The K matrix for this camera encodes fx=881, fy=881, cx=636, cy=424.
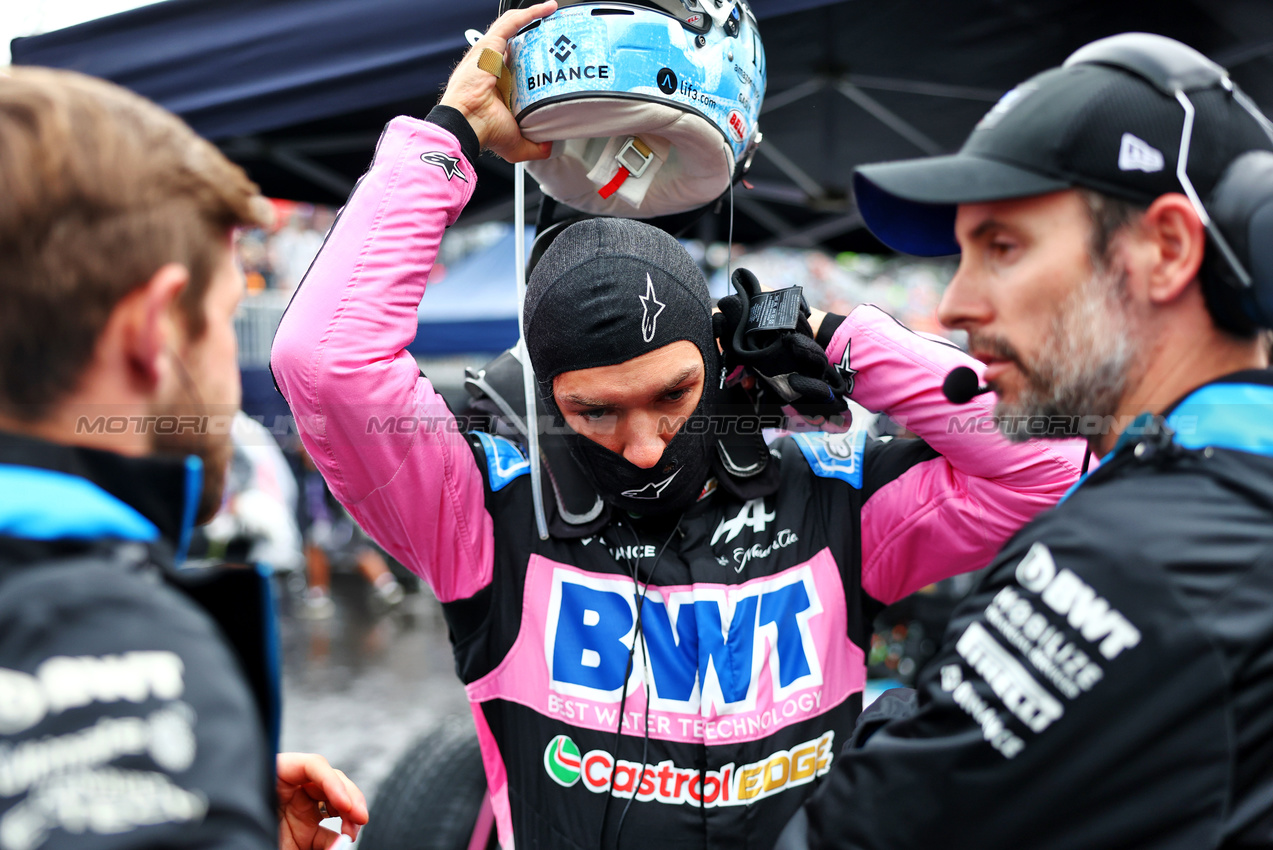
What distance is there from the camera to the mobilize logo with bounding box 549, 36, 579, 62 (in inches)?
65.6

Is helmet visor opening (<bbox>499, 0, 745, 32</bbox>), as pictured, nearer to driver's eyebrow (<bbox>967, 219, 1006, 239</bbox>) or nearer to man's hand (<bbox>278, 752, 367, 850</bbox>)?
driver's eyebrow (<bbox>967, 219, 1006, 239</bbox>)

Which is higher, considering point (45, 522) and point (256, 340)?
point (45, 522)

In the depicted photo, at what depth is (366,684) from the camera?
5863mm

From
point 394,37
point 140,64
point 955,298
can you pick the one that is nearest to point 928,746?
point 955,298

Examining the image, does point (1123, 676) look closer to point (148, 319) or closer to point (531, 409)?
point (148, 319)

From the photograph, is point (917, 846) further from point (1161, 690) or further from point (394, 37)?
point (394, 37)

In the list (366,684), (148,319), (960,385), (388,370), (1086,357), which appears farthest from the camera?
(366,684)

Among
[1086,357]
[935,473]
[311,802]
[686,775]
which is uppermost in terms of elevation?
[1086,357]

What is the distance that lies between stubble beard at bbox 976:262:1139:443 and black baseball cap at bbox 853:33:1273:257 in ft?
0.38

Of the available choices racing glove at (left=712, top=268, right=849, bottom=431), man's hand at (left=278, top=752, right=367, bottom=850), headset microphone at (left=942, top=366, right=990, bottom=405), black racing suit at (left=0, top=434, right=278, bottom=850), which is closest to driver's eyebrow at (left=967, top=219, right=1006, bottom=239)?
headset microphone at (left=942, top=366, right=990, bottom=405)

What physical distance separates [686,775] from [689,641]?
9.4 inches

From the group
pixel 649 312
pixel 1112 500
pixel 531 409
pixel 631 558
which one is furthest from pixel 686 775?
pixel 1112 500

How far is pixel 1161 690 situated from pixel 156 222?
1.05m

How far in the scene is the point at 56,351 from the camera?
79 cm
